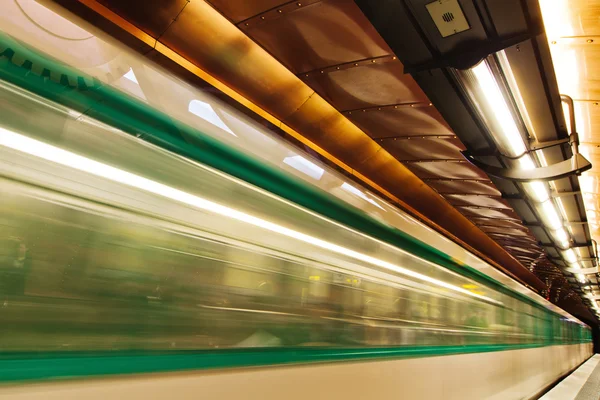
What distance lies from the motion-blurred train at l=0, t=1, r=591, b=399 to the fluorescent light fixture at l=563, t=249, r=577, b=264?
692cm

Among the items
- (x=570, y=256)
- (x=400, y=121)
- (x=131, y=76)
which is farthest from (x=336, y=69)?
(x=570, y=256)

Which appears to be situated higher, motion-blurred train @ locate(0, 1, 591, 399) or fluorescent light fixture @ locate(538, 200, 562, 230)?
fluorescent light fixture @ locate(538, 200, 562, 230)

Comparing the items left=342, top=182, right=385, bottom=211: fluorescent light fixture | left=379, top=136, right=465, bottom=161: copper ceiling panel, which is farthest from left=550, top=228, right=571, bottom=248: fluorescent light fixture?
left=342, top=182, right=385, bottom=211: fluorescent light fixture

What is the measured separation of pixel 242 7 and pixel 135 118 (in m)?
1.99

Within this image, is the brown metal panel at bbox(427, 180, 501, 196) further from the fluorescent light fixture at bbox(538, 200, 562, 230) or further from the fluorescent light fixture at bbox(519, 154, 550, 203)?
the fluorescent light fixture at bbox(519, 154, 550, 203)

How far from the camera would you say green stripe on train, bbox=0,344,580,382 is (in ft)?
3.26

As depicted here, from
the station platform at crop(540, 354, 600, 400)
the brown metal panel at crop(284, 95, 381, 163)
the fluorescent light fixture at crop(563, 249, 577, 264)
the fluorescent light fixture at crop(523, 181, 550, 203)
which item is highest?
the brown metal panel at crop(284, 95, 381, 163)

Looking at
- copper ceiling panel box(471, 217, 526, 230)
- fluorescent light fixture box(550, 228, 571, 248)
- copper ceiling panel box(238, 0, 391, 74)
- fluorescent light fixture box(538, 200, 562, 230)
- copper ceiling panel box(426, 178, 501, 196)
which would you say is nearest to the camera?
copper ceiling panel box(238, 0, 391, 74)

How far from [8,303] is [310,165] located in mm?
1383

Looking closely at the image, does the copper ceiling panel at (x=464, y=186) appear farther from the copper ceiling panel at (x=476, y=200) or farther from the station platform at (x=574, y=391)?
the station platform at (x=574, y=391)

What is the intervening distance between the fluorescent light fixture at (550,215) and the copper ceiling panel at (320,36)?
3.22 m

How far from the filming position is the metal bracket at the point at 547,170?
11.6 feet

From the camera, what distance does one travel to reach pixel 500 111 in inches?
118

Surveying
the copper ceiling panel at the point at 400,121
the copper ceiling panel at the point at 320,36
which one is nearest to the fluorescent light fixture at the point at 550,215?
the copper ceiling panel at the point at 400,121
